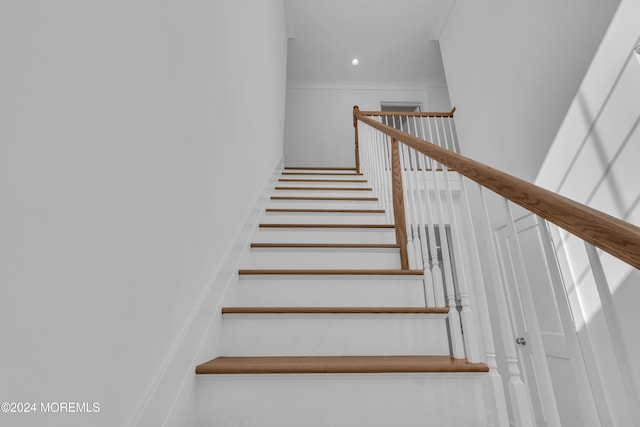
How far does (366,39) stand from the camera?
4.80 meters

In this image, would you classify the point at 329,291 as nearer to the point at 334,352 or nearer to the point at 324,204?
the point at 334,352

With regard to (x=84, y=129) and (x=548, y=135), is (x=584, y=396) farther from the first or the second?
(x=548, y=135)

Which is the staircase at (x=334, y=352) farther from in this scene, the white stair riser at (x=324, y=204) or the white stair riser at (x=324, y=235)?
the white stair riser at (x=324, y=204)

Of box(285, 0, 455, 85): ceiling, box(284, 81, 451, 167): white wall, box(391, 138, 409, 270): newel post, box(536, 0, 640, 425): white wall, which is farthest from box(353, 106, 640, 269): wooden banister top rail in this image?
box(284, 81, 451, 167): white wall

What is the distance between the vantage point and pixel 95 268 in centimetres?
59

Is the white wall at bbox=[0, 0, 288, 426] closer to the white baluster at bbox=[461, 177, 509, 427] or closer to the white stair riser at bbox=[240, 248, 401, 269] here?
the white stair riser at bbox=[240, 248, 401, 269]

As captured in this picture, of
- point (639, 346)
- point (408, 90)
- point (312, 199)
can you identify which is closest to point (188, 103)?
point (312, 199)

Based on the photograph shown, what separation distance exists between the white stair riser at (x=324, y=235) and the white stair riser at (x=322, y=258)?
0.70 feet

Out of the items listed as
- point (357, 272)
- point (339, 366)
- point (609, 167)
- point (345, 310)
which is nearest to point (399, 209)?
point (357, 272)

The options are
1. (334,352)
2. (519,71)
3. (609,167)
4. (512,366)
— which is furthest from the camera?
(519,71)

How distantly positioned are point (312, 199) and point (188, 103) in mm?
1679

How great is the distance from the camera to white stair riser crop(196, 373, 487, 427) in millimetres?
983

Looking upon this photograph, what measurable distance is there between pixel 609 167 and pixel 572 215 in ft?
5.33

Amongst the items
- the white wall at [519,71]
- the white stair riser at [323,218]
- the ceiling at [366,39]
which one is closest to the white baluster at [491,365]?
the white stair riser at [323,218]
